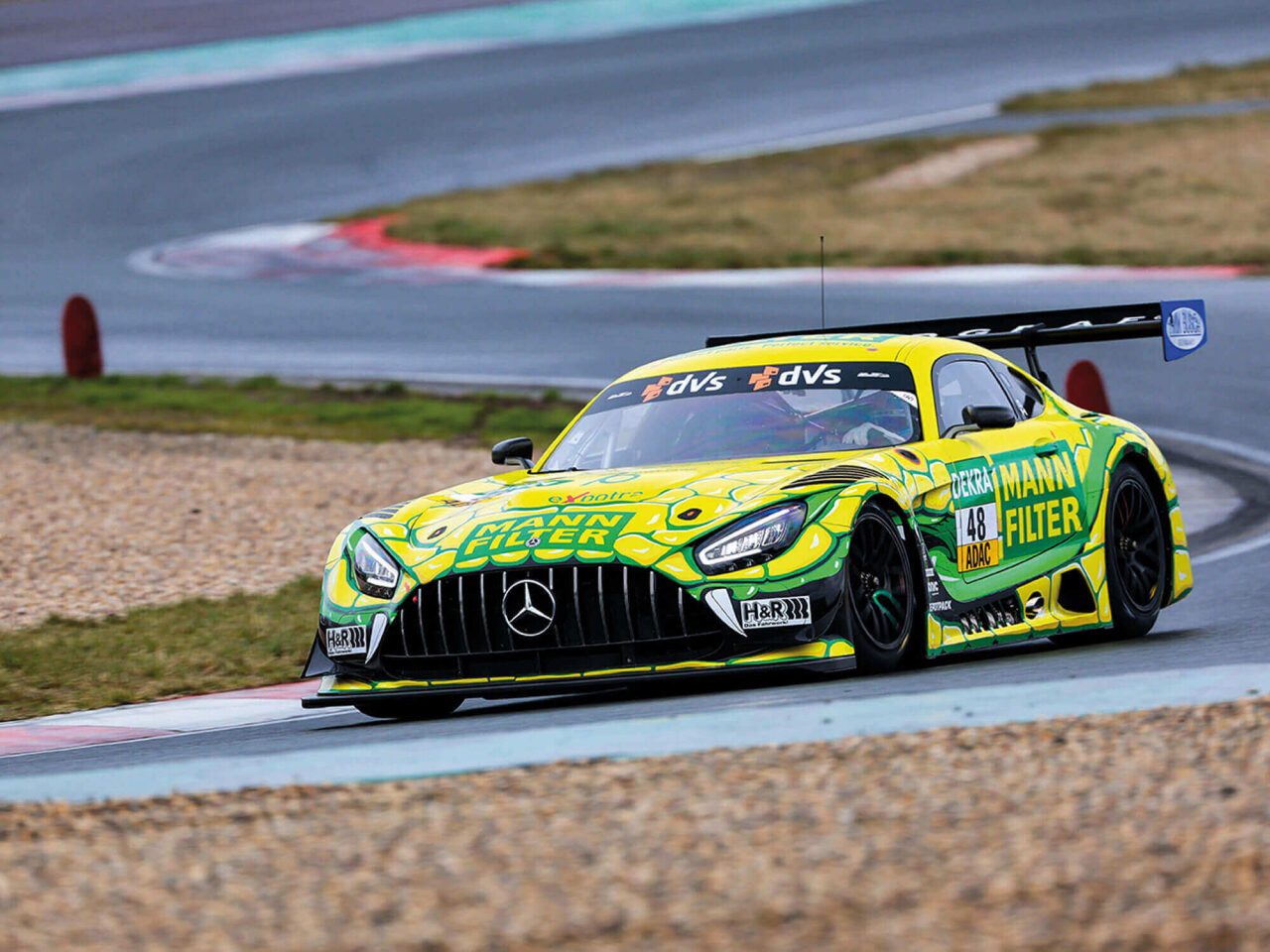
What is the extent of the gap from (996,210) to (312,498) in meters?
17.9

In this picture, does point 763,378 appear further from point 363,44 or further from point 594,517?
point 363,44

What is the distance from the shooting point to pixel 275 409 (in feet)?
65.7

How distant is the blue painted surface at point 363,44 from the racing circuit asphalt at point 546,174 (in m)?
1.32

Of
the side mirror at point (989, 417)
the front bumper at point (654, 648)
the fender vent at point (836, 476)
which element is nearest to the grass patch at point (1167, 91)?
the side mirror at point (989, 417)

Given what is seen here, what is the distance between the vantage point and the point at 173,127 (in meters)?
40.9

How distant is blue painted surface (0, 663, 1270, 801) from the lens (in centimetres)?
662

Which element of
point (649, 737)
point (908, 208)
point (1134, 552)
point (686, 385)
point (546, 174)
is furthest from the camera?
point (546, 174)

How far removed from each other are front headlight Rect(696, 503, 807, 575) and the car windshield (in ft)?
3.19

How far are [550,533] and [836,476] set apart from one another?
3.40ft

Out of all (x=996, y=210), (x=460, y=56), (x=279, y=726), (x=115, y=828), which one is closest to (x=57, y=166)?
(x=460, y=56)

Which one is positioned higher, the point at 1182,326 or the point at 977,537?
the point at 1182,326

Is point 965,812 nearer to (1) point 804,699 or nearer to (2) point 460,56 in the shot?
(1) point 804,699

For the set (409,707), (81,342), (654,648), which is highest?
(81,342)

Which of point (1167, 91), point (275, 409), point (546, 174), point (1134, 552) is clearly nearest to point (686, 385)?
point (1134, 552)
